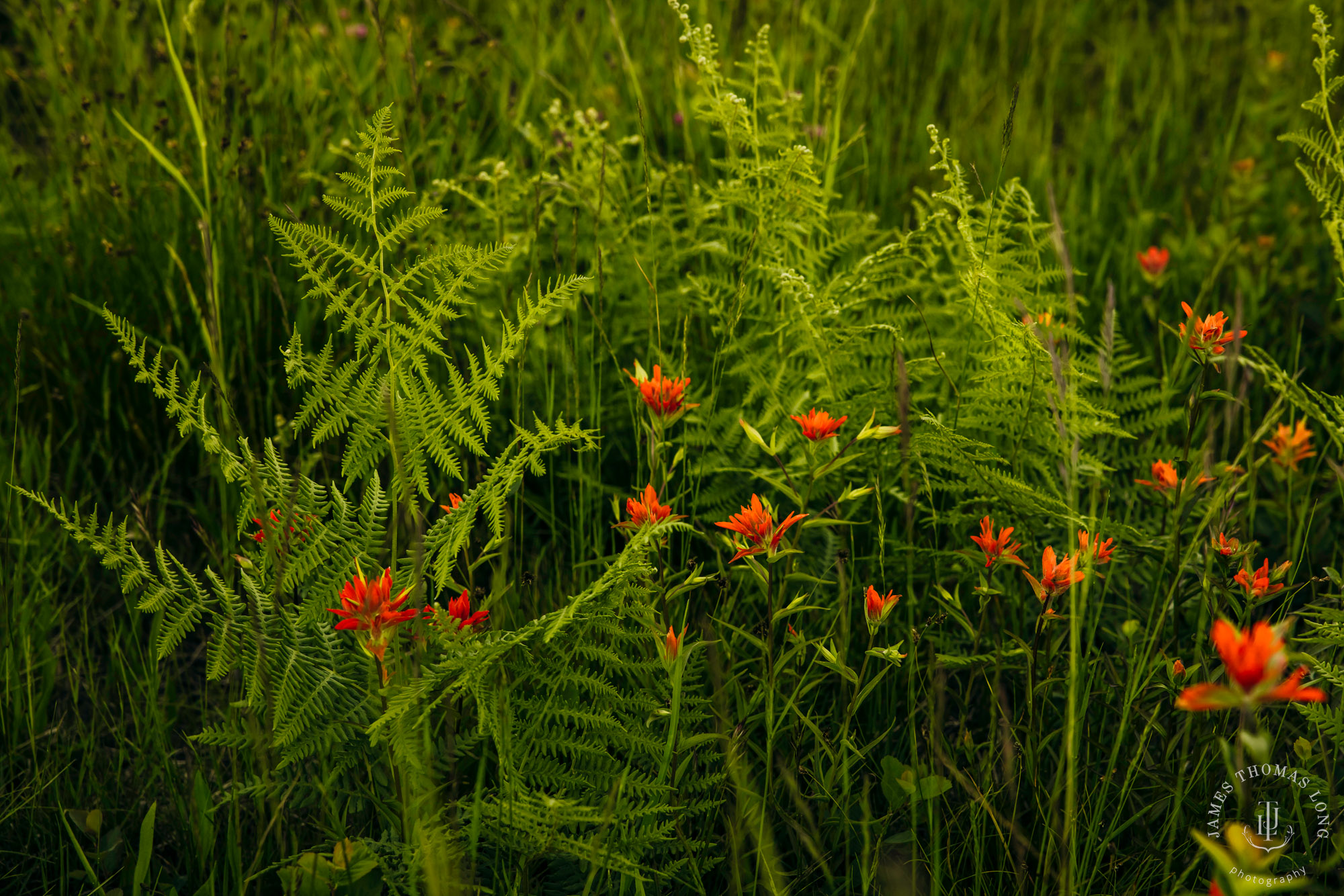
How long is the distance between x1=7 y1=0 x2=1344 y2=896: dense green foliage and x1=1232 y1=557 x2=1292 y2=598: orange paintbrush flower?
0.02 m

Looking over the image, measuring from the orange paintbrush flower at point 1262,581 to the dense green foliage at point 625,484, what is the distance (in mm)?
16

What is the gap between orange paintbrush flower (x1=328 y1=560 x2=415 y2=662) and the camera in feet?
3.25

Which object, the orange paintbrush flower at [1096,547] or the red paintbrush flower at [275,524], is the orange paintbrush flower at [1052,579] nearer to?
the orange paintbrush flower at [1096,547]

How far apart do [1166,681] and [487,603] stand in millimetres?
912

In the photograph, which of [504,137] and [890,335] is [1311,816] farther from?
[504,137]

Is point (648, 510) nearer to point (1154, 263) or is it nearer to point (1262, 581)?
point (1262, 581)

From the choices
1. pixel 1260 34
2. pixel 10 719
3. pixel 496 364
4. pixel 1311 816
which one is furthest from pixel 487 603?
pixel 1260 34

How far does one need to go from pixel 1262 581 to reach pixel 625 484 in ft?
3.74

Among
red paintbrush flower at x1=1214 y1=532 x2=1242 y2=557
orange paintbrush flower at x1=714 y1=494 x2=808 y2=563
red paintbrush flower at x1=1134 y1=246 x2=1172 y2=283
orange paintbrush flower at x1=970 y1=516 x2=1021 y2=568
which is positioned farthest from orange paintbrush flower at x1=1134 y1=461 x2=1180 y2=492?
red paintbrush flower at x1=1134 y1=246 x2=1172 y2=283

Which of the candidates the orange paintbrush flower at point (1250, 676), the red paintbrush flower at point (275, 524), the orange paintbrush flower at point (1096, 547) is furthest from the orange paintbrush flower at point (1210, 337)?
the red paintbrush flower at point (275, 524)

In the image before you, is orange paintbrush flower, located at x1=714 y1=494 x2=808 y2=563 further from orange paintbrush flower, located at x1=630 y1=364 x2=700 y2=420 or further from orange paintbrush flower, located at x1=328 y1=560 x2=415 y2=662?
orange paintbrush flower, located at x1=328 y1=560 x2=415 y2=662

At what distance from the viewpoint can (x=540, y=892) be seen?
49.9 inches

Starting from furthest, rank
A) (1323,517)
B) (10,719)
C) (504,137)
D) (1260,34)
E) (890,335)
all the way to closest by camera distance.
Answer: (1260,34), (504,137), (1323,517), (890,335), (10,719)

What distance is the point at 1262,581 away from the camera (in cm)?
125
